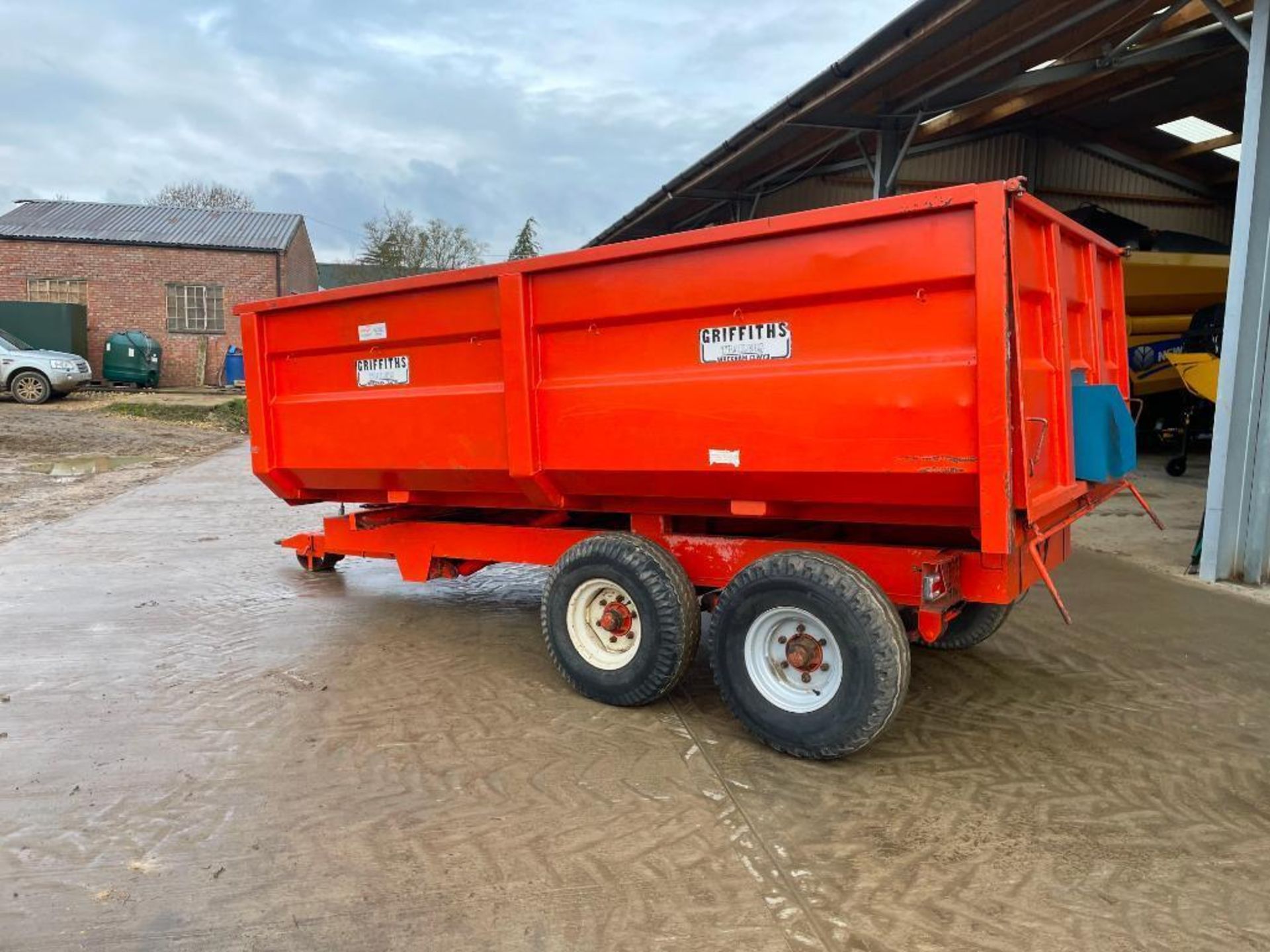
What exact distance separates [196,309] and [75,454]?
15387mm

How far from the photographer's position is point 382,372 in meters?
4.66

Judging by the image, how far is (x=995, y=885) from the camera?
102 inches

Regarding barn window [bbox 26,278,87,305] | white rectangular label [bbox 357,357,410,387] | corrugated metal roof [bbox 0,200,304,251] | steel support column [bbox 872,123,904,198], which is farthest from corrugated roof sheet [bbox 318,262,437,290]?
white rectangular label [bbox 357,357,410,387]

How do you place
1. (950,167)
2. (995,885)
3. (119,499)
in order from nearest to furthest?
(995,885)
(119,499)
(950,167)

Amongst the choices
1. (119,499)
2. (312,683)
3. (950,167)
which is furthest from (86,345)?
(312,683)

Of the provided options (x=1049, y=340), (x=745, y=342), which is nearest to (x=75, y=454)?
(x=745, y=342)

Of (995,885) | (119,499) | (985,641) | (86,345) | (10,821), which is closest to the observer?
(995,885)

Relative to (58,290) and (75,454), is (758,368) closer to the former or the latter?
(75,454)

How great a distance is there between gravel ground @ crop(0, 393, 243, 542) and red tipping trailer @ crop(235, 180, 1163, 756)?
615cm

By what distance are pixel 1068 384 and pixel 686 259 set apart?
1633 millimetres

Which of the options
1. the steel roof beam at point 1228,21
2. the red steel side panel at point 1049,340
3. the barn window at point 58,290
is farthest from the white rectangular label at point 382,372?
the barn window at point 58,290

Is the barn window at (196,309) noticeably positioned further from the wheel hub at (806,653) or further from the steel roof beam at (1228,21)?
the wheel hub at (806,653)

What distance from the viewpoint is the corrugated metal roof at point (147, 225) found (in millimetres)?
26734

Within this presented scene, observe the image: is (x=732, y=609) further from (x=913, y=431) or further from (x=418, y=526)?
(x=418, y=526)
